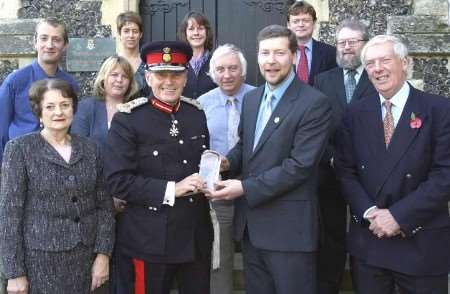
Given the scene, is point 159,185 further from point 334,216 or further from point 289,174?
point 334,216

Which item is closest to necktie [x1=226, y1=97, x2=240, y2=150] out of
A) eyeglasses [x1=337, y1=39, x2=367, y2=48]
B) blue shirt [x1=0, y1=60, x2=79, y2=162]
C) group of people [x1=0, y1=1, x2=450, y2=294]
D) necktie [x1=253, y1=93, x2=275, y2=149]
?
group of people [x1=0, y1=1, x2=450, y2=294]

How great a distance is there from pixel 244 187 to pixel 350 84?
4.72ft

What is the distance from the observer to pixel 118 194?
9.23 ft

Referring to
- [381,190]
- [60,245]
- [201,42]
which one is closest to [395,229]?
[381,190]

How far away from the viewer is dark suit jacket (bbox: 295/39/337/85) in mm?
4278

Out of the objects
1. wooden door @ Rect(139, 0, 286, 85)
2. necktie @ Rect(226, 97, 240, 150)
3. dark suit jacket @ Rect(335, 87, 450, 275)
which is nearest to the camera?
dark suit jacket @ Rect(335, 87, 450, 275)

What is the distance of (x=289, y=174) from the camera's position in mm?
2727

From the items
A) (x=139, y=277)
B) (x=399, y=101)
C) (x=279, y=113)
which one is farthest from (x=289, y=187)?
(x=139, y=277)

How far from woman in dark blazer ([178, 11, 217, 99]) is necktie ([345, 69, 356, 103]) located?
999 mm

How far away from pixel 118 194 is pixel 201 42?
76.7 inches

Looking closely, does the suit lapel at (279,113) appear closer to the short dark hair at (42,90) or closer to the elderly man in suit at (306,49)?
the short dark hair at (42,90)

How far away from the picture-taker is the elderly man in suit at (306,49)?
4.25 meters

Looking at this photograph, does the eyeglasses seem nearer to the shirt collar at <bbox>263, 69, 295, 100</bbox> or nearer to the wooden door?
the shirt collar at <bbox>263, 69, 295, 100</bbox>

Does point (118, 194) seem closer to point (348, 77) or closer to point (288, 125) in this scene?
point (288, 125)
